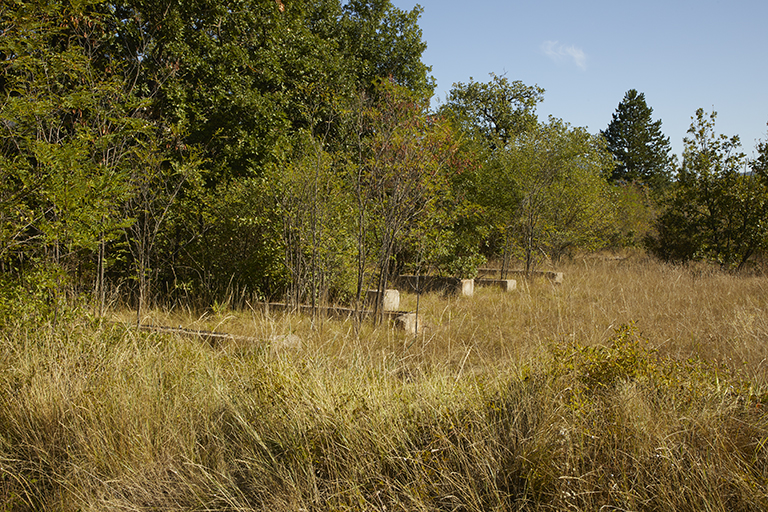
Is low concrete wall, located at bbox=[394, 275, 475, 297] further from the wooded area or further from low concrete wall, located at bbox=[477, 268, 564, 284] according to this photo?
low concrete wall, located at bbox=[477, 268, 564, 284]

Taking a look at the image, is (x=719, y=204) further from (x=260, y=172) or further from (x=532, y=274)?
(x=260, y=172)

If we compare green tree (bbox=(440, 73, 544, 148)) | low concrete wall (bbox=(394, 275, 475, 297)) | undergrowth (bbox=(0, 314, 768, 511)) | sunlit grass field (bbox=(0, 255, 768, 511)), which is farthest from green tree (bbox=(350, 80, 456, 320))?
green tree (bbox=(440, 73, 544, 148))

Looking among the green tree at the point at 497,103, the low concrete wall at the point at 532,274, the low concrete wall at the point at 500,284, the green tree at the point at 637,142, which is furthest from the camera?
the green tree at the point at 637,142

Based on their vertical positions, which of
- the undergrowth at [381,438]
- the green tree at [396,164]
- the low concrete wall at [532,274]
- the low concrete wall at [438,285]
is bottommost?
the undergrowth at [381,438]

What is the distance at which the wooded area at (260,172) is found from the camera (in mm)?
4059

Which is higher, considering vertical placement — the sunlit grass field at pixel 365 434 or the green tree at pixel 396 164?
the green tree at pixel 396 164

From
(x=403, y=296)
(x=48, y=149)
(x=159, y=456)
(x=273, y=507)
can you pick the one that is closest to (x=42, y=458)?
(x=159, y=456)

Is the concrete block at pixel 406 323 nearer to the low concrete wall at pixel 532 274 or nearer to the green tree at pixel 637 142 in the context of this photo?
the low concrete wall at pixel 532 274

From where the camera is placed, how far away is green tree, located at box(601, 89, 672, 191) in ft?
135

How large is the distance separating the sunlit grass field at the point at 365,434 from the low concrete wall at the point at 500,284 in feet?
17.8

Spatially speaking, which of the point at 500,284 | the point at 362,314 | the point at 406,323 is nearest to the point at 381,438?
the point at 406,323

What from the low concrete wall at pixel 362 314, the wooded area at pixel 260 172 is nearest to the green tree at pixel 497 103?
the wooded area at pixel 260 172

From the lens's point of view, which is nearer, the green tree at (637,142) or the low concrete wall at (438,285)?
the low concrete wall at (438,285)

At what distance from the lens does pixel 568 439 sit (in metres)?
2.19
